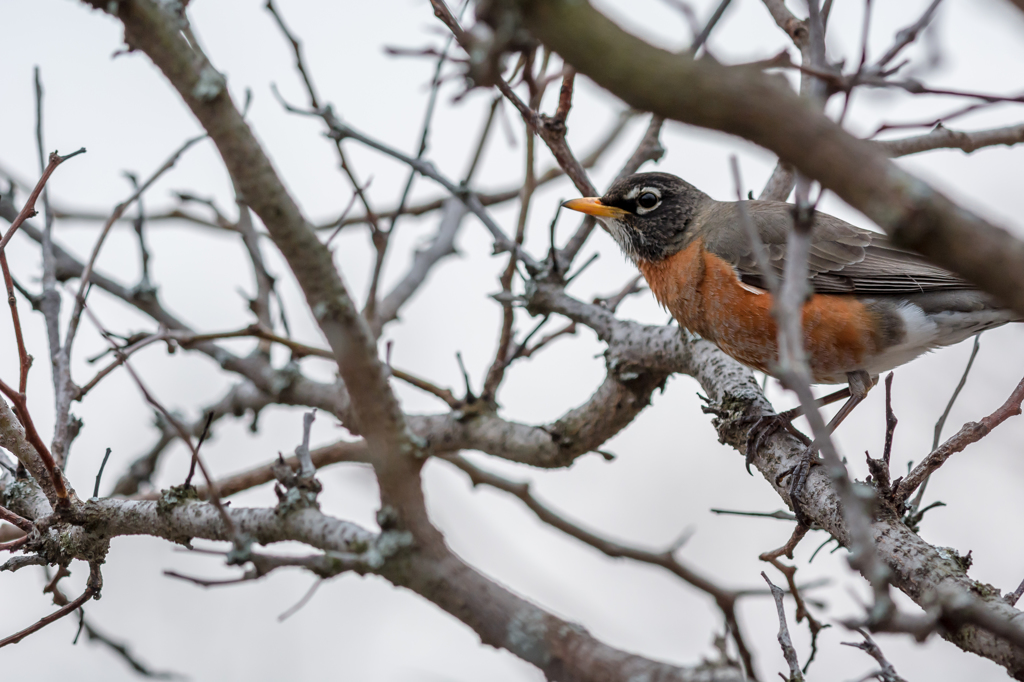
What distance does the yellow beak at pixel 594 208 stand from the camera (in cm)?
443

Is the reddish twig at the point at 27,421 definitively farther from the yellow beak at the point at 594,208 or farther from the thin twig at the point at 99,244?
the yellow beak at the point at 594,208

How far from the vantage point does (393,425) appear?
157 centimetres

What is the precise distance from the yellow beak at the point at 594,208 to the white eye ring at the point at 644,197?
0.10 metres

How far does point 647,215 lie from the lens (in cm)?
482

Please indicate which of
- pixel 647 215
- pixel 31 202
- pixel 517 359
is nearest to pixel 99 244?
pixel 31 202

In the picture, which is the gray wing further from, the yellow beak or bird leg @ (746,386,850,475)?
bird leg @ (746,386,850,475)

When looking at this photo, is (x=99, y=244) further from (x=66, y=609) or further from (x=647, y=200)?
(x=647, y=200)

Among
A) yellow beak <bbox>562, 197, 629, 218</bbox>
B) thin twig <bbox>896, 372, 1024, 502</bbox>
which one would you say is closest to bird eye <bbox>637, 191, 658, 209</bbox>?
yellow beak <bbox>562, 197, 629, 218</bbox>

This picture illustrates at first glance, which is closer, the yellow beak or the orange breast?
the orange breast

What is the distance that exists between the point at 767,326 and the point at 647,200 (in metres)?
1.42

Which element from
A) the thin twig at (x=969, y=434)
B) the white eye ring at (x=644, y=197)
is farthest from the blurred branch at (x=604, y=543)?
the white eye ring at (x=644, y=197)

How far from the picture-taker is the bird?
3834mm

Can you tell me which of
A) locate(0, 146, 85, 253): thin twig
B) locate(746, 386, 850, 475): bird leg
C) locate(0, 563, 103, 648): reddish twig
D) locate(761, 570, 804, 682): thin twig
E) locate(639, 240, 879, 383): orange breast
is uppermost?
locate(639, 240, 879, 383): orange breast

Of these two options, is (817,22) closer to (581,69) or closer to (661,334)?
(581,69)
